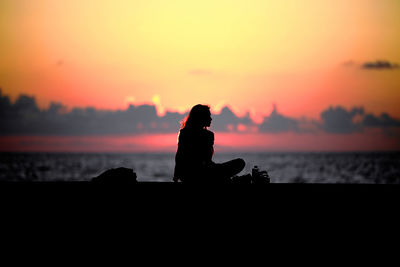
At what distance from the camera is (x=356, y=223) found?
8016 millimetres

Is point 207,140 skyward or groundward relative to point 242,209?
skyward

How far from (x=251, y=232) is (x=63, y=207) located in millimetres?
3163

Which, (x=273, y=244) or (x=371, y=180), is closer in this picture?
(x=273, y=244)

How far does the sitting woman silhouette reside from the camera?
888 centimetres

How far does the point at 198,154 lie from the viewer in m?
9.02

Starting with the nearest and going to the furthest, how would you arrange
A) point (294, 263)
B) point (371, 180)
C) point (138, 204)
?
point (294, 263) < point (138, 204) < point (371, 180)

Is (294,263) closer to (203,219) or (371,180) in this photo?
(203,219)

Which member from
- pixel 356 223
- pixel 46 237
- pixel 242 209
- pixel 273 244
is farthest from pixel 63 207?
pixel 356 223

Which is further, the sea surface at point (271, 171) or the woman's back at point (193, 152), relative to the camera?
the sea surface at point (271, 171)

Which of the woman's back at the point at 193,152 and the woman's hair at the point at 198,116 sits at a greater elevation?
the woman's hair at the point at 198,116

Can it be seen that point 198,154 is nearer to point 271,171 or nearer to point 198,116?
point 198,116

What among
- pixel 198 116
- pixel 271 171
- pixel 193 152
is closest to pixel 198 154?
pixel 193 152

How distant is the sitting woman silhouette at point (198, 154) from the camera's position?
8.88 meters

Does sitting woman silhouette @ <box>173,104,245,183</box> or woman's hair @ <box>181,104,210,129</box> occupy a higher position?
woman's hair @ <box>181,104,210,129</box>
